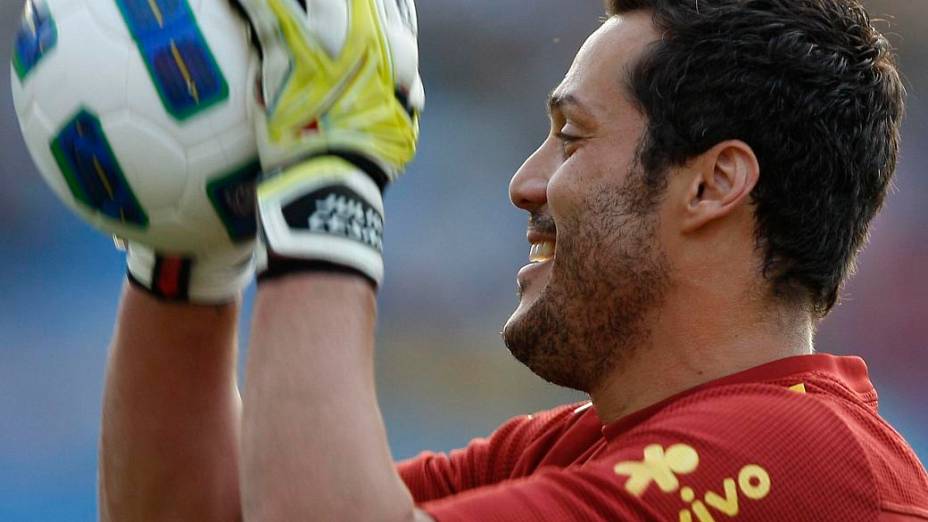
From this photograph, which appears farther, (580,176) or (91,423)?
(91,423)

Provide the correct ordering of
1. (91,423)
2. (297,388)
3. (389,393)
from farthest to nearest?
(389,393) → (91,423) → (297,388)

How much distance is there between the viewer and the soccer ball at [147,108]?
5.79ft

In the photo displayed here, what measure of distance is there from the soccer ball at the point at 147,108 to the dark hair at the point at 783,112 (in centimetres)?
77

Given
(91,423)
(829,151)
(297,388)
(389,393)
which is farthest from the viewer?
(389,393)

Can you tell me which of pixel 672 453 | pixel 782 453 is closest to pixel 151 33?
pixel 672 453

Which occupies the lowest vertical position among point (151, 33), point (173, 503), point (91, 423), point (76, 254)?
point (91, 423)

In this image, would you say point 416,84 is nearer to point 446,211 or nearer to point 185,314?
point 185,314

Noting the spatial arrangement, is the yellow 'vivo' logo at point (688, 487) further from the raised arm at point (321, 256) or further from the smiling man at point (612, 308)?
the raised arm at point (321, 256)

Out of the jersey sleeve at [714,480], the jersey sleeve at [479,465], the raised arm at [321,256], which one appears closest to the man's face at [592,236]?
the jersey sleeve at [479,465]

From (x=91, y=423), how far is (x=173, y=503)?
4.21 metres

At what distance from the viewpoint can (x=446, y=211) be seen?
6.99 metres

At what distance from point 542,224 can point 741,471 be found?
0.70m

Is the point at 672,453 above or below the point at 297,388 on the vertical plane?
below

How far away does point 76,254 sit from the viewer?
655 cm
